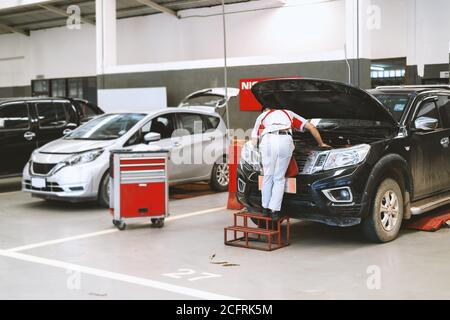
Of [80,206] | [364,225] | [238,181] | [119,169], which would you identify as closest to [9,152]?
[80,206]

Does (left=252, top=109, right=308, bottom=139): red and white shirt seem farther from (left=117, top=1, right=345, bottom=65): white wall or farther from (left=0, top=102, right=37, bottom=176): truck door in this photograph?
(left=117, top=1, right=345, bottom=65): white wall

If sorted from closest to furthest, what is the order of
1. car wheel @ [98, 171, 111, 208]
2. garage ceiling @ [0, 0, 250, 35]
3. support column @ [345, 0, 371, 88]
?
car wheel @ [98, 171, 111, 208] → support column @ [345, 0, 371, 88] → garage ceiling @ [0, 0, 250, 35]

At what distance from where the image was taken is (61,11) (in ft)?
65.6

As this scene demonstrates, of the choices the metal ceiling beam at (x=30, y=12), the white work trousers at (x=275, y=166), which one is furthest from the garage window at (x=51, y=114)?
the metal ceiling beam at (x=30, y=12)

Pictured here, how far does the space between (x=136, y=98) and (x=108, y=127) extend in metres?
7.19

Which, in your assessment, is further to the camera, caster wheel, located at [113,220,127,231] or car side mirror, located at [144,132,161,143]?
car side mirror, located at [144,132,161,143]

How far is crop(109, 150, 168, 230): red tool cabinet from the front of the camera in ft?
23.8

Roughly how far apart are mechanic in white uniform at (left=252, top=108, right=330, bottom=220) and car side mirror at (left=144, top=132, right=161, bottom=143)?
8.73 feet

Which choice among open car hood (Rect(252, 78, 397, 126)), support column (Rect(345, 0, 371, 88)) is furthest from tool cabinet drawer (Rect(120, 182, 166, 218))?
support column (Rect(345, 0, 371, 88))

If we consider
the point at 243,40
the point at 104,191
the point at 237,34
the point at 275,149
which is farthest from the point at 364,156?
the point at 237,34

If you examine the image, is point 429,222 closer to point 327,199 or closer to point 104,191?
point 327,199

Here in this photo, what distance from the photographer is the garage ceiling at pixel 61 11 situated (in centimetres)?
1850

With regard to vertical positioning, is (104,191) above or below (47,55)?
below
